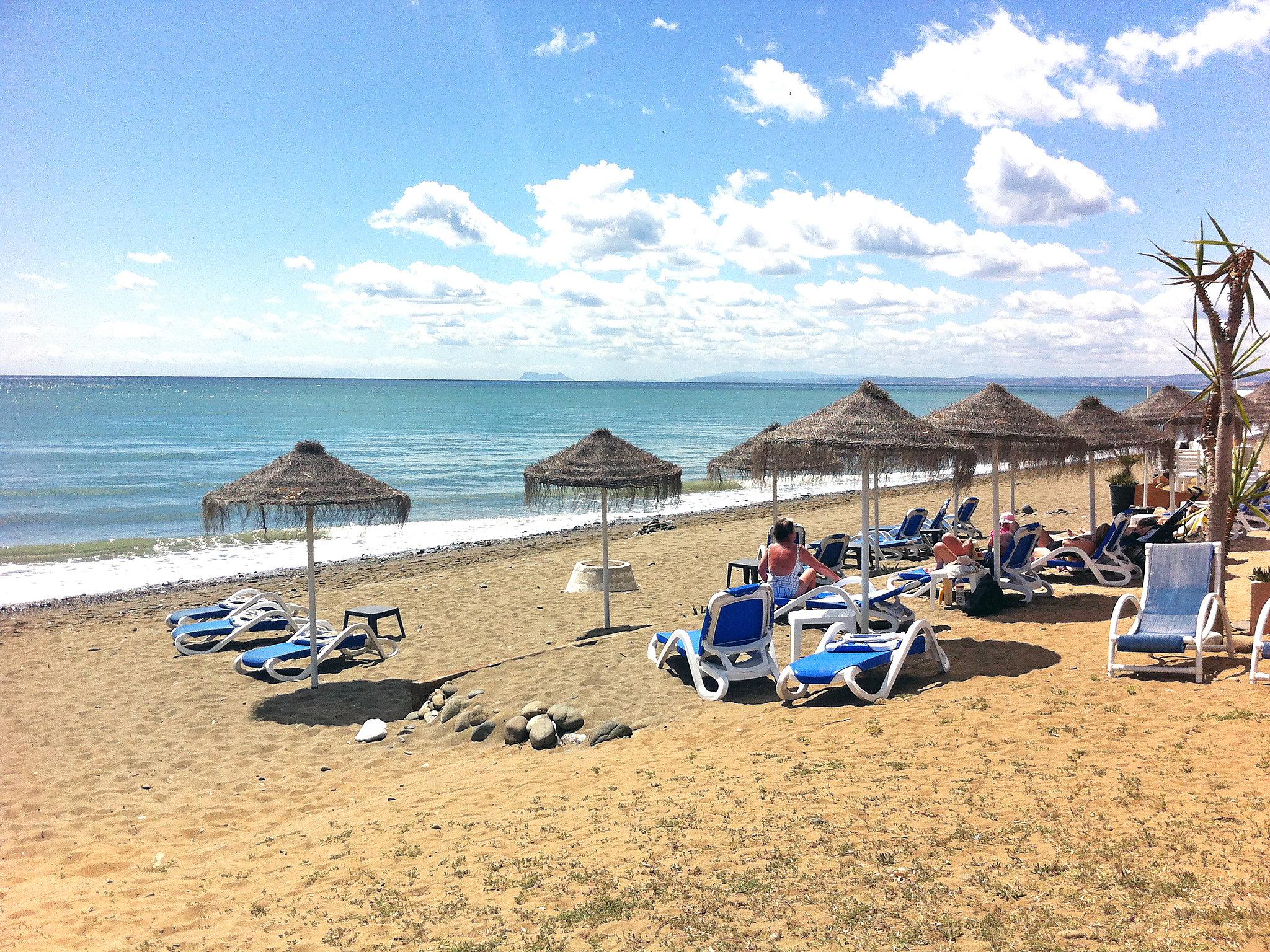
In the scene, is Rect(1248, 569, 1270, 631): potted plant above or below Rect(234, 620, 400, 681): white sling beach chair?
above

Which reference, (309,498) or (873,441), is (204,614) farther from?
(873,441)

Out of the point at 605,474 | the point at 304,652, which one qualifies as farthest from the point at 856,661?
the point at 304,652

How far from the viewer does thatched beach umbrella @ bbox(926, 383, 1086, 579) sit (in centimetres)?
862

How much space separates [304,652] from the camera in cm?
901

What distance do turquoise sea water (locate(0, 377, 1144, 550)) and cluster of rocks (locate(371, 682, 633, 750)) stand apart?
1725 centimetres

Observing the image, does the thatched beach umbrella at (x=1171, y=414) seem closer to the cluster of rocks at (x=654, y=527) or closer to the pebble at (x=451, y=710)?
the cluster of rocks at (x=654, y=527)

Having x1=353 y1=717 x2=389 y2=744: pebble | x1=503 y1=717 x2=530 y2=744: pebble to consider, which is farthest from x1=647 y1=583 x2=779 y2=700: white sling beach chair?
x1=353 y1=717 x2=389 y2=744: pebble

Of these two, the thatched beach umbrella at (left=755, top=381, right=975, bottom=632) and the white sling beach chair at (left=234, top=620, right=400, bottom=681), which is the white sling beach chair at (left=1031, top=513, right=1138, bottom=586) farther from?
the white sling beach chair at (left=234, top=620, right=400, bottom=681)

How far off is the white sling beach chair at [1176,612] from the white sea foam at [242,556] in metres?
5.67

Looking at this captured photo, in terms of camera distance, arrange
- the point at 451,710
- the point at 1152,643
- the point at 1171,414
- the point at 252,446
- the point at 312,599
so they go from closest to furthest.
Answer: the point at 1152,643 → the point at 451,710 → the point at 312,599 → the point at 1171,414 → the point at 252,446

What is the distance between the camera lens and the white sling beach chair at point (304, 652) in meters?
8.87

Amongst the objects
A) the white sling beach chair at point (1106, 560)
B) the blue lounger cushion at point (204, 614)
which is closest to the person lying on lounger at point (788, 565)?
the white sling beach chair at point (1106, 560)

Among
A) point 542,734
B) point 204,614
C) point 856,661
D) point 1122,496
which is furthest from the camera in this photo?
point 1122,496

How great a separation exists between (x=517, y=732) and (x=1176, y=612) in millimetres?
5188
